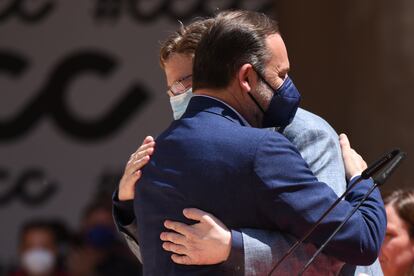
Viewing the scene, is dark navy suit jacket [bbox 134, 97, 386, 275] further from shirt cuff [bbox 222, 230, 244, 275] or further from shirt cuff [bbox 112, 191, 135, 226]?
shirt cuff [bbox 112, 191, 135, 226]

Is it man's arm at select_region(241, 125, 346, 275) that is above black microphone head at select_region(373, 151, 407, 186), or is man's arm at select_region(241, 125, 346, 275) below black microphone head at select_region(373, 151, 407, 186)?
below

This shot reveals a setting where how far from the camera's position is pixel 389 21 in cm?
768

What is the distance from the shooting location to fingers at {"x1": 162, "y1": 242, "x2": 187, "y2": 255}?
2945 millimetres

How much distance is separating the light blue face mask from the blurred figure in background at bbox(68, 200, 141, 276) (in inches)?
138

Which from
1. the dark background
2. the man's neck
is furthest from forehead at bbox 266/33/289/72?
the dark background

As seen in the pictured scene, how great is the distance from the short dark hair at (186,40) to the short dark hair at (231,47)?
11.8 inches

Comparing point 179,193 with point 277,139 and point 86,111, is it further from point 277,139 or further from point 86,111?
point 86,111

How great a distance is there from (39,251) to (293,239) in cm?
464

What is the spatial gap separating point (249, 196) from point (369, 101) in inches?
203

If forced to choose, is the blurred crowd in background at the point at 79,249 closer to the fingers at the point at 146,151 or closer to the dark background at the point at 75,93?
the dark background at the point at 75,93

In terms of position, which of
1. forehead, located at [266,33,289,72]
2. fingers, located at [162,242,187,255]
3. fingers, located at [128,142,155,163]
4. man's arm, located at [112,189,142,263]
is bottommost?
man's arm, located at [112,189,142,263]

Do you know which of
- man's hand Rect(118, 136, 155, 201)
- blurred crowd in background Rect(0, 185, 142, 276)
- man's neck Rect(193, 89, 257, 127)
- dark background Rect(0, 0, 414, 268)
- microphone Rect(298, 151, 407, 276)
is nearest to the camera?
microphone Rect(298, 151, 407, 276)

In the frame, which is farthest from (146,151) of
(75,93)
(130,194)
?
(75,93)

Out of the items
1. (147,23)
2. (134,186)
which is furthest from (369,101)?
(134,186)
